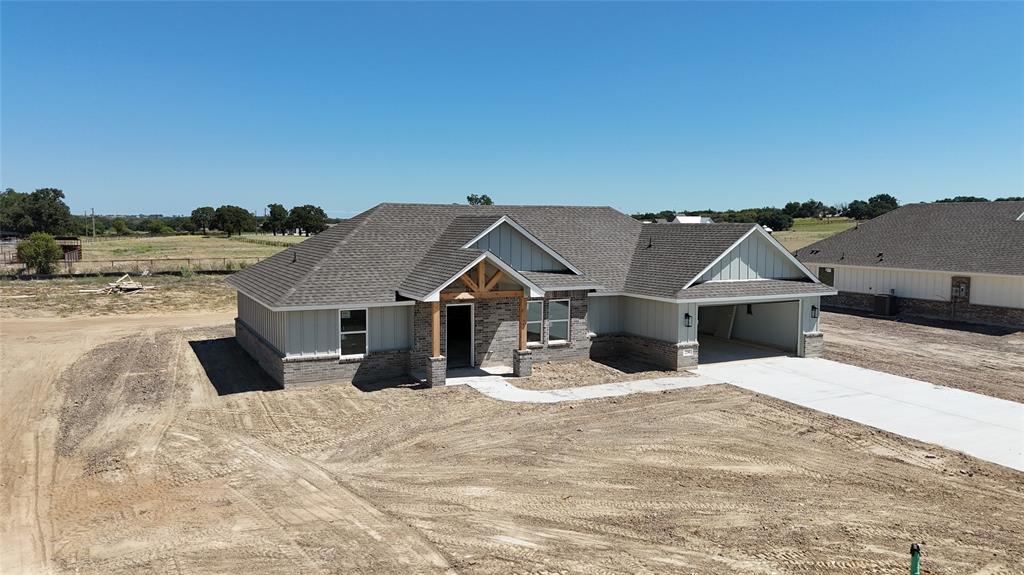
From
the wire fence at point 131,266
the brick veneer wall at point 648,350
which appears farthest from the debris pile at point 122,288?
the brick veneer wall at point 648,350

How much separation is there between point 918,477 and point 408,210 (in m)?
16.4

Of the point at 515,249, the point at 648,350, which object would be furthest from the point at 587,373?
the point at 515,249

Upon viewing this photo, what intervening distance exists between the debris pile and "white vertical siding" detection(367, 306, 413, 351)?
25039mm

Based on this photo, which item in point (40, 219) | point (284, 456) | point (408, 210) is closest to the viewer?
point (284, 456)

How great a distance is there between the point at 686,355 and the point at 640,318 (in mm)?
2073

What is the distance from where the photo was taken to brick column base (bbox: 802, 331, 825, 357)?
22.3m

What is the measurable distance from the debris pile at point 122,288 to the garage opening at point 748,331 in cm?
2974

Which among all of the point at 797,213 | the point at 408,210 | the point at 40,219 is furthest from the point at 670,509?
the point at 797,213

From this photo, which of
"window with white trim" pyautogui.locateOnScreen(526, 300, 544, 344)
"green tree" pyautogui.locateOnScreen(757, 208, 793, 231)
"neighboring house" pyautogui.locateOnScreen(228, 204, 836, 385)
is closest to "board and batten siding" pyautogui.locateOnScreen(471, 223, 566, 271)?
"neighboring house" pyautogui.locateOnScreen(228, 204, 836, 385)

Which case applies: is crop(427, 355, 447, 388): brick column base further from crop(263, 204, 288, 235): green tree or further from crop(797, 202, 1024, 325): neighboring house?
crop(263, 204, 288, 235): green tree

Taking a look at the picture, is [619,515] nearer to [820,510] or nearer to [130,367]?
[820,510]

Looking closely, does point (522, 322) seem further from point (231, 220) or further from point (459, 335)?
point (231, 220)

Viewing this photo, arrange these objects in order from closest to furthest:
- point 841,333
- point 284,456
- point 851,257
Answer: point 284,456 < point 841,333 < point 851,257

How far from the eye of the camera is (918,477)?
38.9ft
